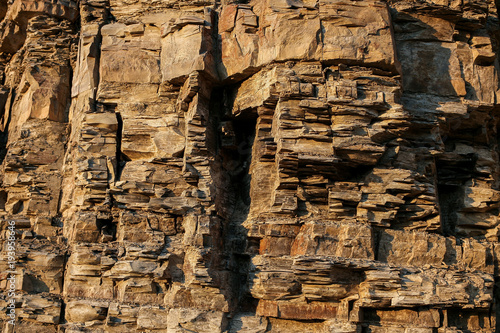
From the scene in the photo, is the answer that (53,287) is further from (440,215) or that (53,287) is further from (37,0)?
(440,215)

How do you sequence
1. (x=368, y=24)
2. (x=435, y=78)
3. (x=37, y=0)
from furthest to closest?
(x=37, y=0) → (x=435, y=78) → (x=368, y=24)

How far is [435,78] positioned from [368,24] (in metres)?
2.41

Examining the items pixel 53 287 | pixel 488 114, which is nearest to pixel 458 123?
pixel 488 114

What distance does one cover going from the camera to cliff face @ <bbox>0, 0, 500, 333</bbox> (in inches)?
560

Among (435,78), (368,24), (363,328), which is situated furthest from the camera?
(435,78)

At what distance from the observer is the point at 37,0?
17.8m

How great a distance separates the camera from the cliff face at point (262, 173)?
560 inches

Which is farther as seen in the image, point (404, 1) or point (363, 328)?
point (404, 1)

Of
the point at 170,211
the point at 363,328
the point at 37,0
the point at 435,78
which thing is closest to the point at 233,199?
the point at 170,211

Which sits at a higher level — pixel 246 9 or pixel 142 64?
pixel 246 9

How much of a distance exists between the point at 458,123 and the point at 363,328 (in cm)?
575

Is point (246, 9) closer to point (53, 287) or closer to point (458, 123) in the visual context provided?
point (458, 123)

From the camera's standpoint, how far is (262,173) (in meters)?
15.5

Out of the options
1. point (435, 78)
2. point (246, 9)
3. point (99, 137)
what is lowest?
point (99, 137)
